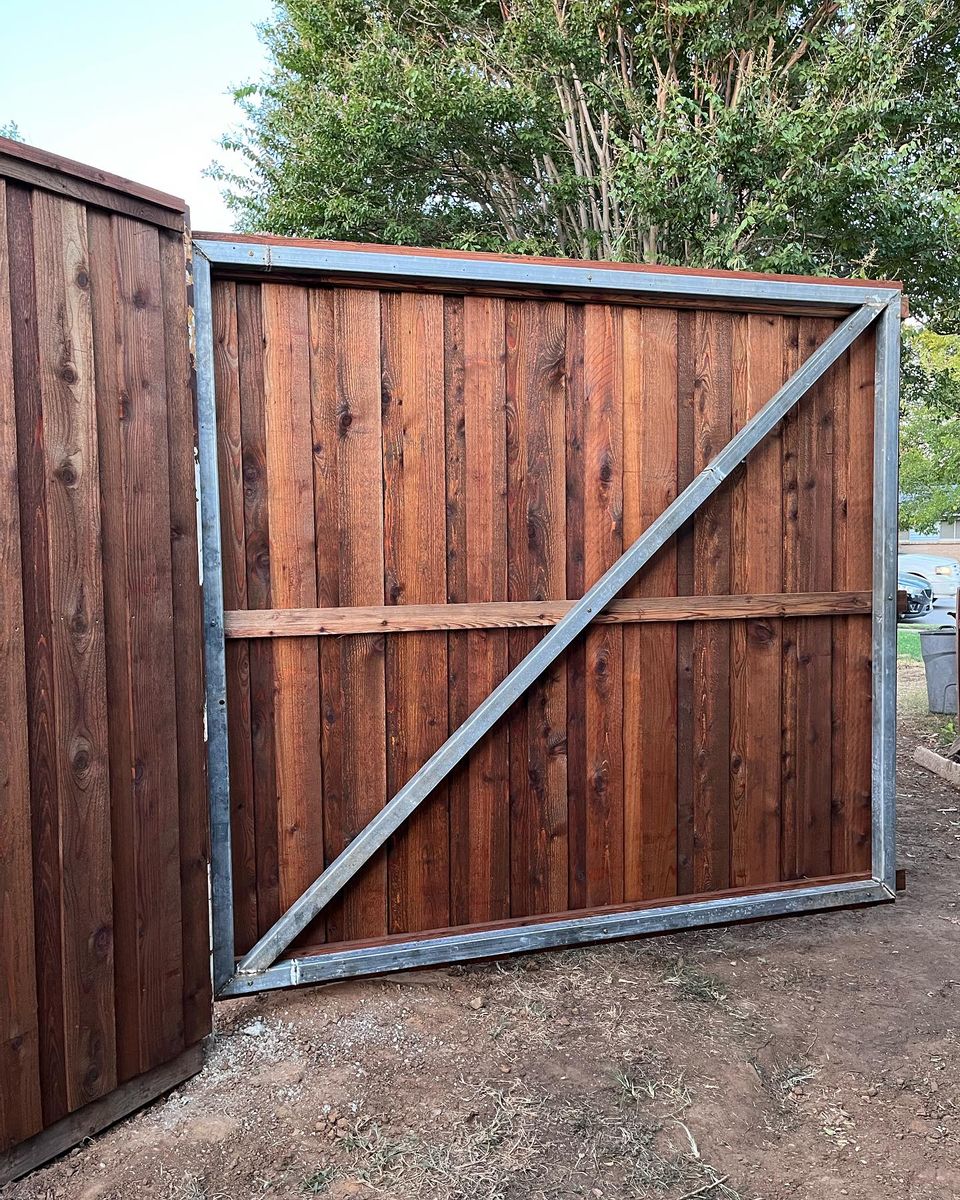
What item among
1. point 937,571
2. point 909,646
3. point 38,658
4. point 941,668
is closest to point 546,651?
point 38,658

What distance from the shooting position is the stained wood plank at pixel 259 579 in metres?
2.57

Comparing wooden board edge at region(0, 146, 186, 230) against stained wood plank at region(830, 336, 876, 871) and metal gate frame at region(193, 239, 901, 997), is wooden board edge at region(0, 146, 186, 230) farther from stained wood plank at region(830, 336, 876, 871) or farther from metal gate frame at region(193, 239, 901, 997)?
stained wood plank at region(830, 336, 876, 871)

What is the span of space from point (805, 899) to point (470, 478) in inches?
77.8

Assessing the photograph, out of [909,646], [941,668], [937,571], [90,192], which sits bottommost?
[909,646]

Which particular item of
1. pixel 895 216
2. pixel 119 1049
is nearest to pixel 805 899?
pixel 119 1049

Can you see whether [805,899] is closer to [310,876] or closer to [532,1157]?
[532,1157]

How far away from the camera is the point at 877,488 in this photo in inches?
128

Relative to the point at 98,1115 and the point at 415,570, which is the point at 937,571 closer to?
the point at 415,570

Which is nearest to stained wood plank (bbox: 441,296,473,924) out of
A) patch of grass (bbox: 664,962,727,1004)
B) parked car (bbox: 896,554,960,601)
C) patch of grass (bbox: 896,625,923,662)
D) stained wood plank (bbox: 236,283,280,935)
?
stained wood plank (bbox: 236,283,280,935)

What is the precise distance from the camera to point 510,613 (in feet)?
9.36

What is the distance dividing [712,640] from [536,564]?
0.74 m

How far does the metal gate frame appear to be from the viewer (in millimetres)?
2516

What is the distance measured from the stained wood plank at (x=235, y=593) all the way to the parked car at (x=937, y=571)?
47.2 feet

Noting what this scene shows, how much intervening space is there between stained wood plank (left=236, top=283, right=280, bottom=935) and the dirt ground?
494 millimetres
